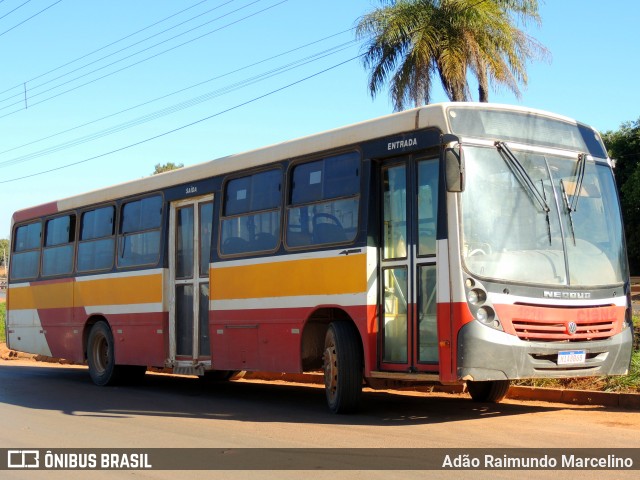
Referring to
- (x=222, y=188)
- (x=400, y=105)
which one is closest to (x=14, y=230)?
(x=222, y=188)

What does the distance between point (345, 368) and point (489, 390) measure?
223 centimetres

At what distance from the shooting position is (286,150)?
1216cm

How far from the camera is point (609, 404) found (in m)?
11.3

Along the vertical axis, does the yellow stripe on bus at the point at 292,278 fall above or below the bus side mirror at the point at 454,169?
below

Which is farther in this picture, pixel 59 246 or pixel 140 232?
pixel 59 246

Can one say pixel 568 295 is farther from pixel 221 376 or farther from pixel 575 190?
pixel 221 376

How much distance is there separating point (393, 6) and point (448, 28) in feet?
4.81

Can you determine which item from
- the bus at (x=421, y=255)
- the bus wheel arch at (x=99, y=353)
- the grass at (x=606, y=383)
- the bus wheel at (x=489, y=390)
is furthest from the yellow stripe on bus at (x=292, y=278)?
the bus wheel arch at (x=99, y=353)

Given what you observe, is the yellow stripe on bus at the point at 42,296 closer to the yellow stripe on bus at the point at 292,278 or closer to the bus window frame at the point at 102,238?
the bus window frame at the point at 102,238

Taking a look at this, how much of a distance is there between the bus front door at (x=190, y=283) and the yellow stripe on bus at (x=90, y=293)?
43cm

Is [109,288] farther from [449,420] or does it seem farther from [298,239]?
[449,420]

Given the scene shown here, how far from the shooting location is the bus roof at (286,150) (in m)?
10.2

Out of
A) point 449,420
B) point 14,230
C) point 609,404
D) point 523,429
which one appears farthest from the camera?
point 14,230

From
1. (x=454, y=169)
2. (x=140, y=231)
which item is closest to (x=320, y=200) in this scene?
(x=454, y=169)
